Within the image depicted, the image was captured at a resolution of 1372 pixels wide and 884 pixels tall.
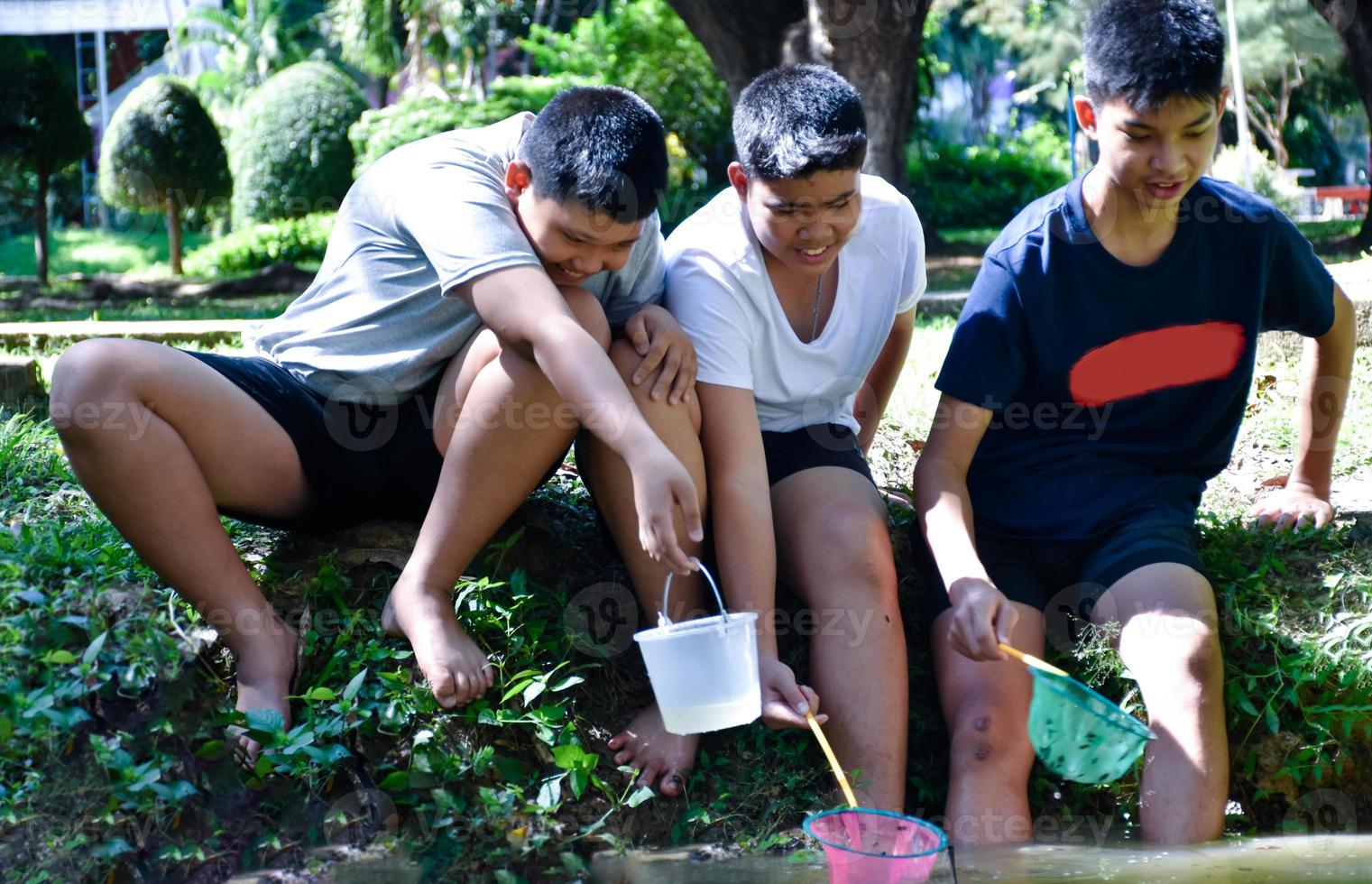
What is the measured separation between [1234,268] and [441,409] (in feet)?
5.37

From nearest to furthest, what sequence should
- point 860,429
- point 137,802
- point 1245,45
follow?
point 137,802 → point 860,429 → point 1245,45

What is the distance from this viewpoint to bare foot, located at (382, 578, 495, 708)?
238cm

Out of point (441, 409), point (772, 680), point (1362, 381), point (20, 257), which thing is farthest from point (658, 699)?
point (20, 257)

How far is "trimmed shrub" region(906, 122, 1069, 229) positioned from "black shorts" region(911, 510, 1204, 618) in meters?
15.1

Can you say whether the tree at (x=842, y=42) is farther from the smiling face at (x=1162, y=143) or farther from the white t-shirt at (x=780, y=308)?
the smiling face at (x=1162, y=143)

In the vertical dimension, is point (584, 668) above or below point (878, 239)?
A: below

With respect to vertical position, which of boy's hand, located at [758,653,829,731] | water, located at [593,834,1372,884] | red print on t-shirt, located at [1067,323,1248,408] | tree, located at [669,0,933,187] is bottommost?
water, located at [593,834,1372,884]

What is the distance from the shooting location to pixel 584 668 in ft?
8.55

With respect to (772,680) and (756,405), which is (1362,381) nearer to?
(756,405)

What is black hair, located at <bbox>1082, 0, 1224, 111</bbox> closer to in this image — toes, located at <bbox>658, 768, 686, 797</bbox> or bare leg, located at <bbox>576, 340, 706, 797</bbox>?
bare leg, located at <bbox>576, 340, 706, 797</bbox>


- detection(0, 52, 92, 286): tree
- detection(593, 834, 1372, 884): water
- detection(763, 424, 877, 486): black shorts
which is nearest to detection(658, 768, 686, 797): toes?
detection(593, 834, 1372, 884): water

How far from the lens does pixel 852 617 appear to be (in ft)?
8.29

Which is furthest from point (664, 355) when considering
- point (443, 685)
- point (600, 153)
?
point (443, 685)

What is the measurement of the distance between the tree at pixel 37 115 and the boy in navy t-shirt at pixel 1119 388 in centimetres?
1072
